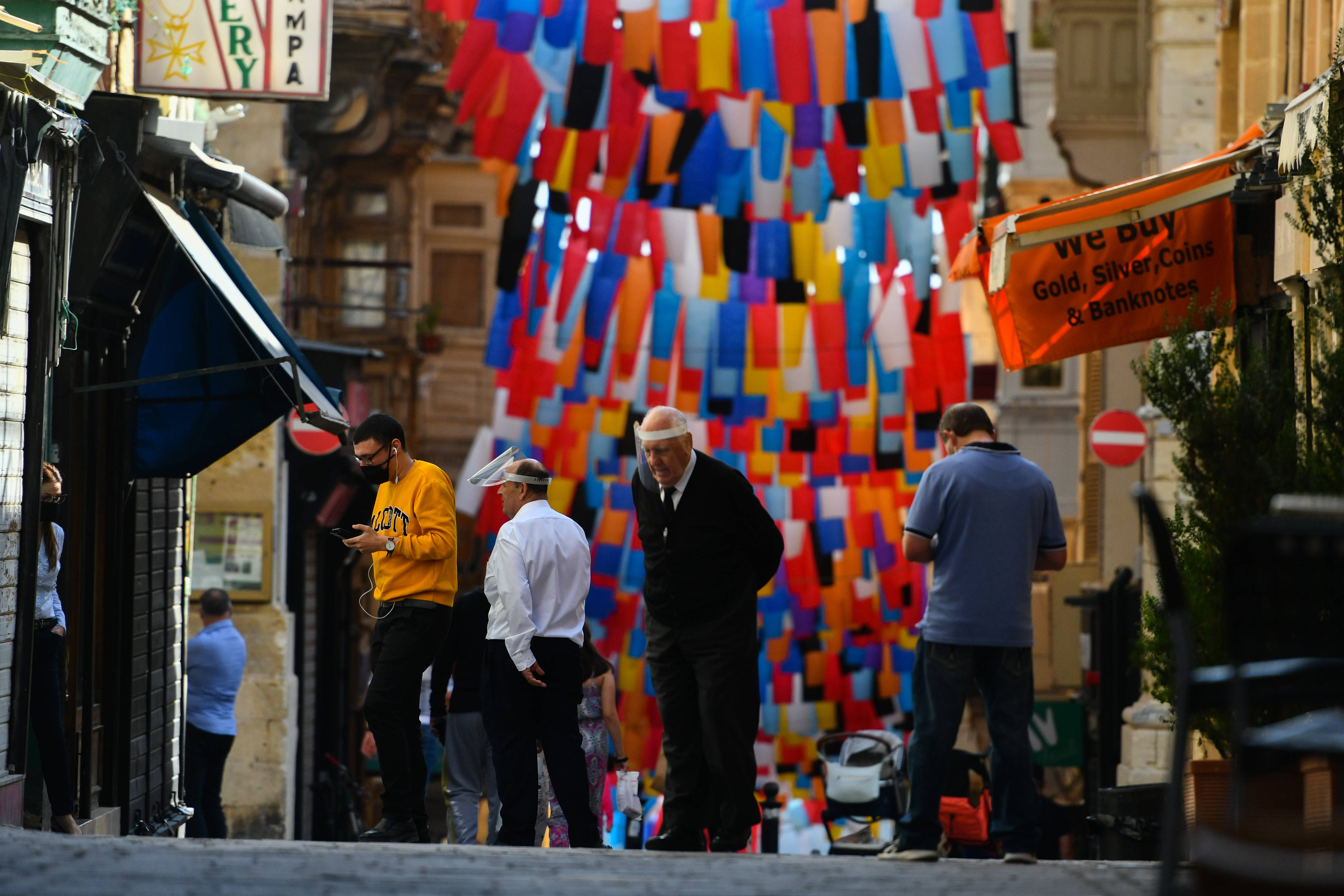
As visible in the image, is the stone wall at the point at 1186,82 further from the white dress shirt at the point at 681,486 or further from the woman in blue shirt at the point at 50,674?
the woman in blue shirt at the point at 50,674

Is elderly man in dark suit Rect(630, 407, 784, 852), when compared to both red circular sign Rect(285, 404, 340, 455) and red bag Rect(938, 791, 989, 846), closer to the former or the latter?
red bag Rect(938, 791, 989, 846)

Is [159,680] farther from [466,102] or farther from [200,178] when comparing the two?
[466,102]

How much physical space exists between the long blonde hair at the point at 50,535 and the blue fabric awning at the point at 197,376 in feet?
6.40

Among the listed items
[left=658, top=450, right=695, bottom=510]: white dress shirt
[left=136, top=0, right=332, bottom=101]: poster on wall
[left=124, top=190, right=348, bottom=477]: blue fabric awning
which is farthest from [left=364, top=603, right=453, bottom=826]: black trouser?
[left=136, top=0, right=332, bottom=101]: poster on wall

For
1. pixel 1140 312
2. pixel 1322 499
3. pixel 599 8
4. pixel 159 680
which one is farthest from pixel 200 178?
pixel 1322 499

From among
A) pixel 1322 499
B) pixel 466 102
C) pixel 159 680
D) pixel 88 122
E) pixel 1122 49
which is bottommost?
pixel 159 680

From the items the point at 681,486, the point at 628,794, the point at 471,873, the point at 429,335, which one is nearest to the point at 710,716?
the point at 681,486

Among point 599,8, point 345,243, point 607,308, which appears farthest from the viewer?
point 345,243

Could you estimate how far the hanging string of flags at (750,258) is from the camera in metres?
15.2

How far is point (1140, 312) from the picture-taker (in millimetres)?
10914

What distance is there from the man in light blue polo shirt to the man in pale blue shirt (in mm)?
8025

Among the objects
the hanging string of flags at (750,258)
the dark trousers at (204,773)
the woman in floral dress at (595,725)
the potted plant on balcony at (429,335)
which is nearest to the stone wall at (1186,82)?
the hanging string of flags at (750,258)

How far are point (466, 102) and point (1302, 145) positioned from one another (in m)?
8.97

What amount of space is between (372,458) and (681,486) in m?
1.75
